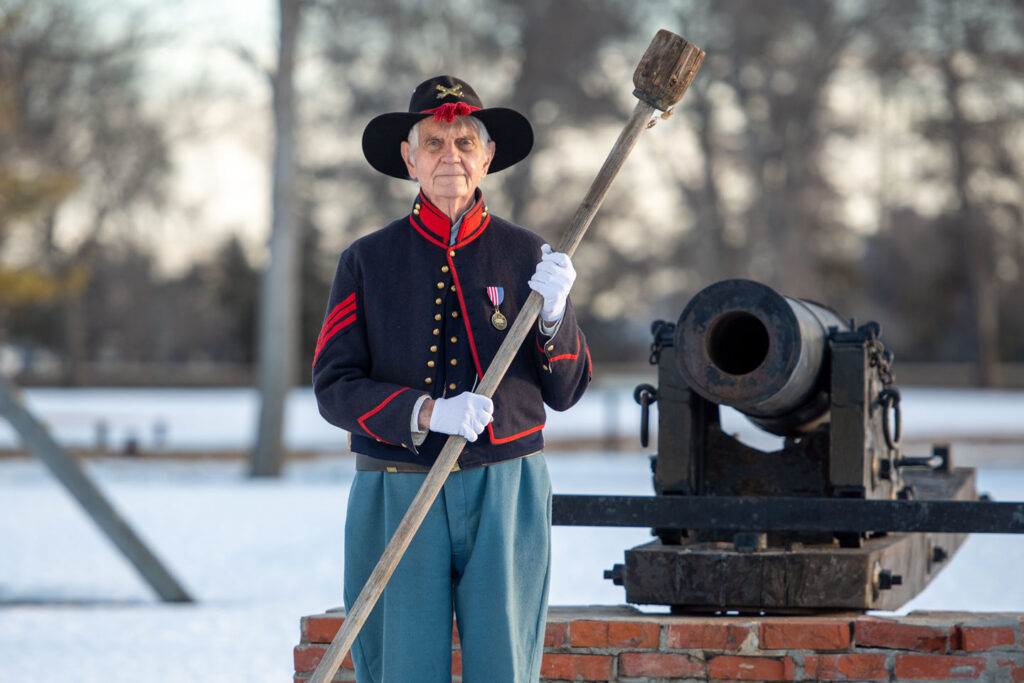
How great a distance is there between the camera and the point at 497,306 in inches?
112

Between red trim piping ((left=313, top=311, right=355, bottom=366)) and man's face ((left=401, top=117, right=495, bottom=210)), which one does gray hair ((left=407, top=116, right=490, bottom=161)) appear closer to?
man's face ((left=401, top=117, right=495, bottom=210))

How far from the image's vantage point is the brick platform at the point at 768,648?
355 cm

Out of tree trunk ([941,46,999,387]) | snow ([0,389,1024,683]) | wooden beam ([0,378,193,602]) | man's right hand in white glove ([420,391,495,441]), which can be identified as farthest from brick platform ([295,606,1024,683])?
tree trunk ([941,46,999,387])

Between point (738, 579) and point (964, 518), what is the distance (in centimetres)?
64

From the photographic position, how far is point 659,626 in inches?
142

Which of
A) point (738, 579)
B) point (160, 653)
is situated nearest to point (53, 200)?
point (160, 653)

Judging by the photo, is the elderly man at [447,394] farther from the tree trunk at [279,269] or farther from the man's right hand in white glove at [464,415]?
the tree trunk at [279,269]

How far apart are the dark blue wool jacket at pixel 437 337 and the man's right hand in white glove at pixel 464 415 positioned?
102mm

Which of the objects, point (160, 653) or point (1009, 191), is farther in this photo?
point (1009, 191)

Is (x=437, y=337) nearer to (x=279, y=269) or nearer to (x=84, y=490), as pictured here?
(x=84, y=490)

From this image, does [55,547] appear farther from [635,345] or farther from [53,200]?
[635,345]

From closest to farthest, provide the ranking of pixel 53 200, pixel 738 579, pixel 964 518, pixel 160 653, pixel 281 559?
pixel 964 518 < pixel 738 579 < pixel 160 653 < pixel 281 559 < pixel 53 200

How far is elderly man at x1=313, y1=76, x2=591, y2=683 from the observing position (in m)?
2.72

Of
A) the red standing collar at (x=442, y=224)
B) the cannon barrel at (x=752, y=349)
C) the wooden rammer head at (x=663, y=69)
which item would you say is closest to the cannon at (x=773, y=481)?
the cannon barrel at (x=752, y=349)
